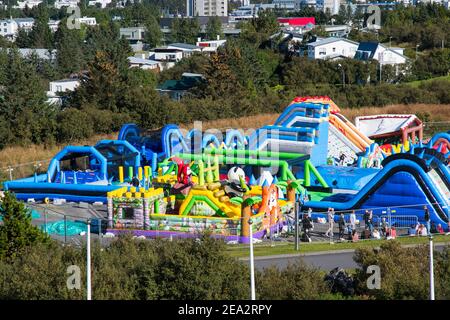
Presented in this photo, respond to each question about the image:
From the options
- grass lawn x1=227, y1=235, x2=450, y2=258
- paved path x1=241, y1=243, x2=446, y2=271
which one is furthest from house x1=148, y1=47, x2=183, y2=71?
paved path x1=241, y1=243, x2=446, y2=271

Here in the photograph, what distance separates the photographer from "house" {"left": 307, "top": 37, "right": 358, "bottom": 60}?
6919 cm

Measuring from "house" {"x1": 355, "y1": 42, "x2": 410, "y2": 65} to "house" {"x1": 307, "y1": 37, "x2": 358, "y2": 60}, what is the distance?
306 cm

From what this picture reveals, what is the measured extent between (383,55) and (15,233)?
1903 inches

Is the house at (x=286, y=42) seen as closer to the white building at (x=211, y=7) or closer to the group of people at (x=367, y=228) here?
the group of people at (x=367, y=228)

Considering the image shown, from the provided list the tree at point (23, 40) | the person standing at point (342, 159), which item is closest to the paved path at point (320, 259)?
the person standing at point (342, 159)

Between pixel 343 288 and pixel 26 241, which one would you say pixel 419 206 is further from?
pixel 26 241

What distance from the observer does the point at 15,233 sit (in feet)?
56.7

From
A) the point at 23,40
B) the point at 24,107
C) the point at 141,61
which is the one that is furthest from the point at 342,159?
the point at 23,40

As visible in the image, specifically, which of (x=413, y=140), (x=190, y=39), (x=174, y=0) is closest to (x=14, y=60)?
(x=413, y=140)

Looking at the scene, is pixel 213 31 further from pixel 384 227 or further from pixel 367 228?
pixel 384 227

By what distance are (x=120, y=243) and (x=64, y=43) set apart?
55294 millimetres

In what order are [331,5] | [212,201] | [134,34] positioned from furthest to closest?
[331,5] → [134,34] → [212,201]

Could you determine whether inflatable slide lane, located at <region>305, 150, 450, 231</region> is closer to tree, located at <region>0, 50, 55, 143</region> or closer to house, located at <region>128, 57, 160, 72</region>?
tree, located at <region>0, 50, 55, 143</region>
